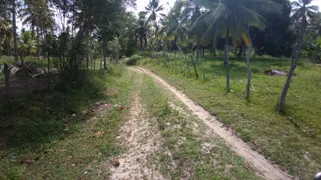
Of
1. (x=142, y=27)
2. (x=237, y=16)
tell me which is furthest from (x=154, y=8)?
(x=237, y=16)

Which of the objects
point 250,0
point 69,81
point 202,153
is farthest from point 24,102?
point 250,0

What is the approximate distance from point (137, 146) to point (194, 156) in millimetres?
1759

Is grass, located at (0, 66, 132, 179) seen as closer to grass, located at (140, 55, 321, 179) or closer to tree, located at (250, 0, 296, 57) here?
grass, located at (140, 55, 321, 179)

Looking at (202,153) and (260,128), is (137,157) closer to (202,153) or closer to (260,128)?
(202,153)

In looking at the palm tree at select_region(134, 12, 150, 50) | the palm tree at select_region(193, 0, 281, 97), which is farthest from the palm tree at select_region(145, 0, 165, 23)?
the palm tree at select_region(193, 0, 281, 97)

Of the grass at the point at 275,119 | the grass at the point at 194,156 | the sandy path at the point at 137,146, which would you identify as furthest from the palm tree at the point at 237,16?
the sandy path at the point at 137,146

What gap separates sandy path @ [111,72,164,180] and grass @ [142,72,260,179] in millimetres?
224

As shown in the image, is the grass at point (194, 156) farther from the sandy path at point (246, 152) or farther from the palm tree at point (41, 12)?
the palm tree at point (41, 12)

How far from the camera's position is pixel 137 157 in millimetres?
5051

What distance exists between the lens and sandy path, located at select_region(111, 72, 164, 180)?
440 centimetres

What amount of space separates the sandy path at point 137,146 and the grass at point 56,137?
1.09ft

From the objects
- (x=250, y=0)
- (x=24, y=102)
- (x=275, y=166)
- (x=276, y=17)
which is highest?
(x=276, y=17)

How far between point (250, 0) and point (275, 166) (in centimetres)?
1126

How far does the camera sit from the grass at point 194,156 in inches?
170
